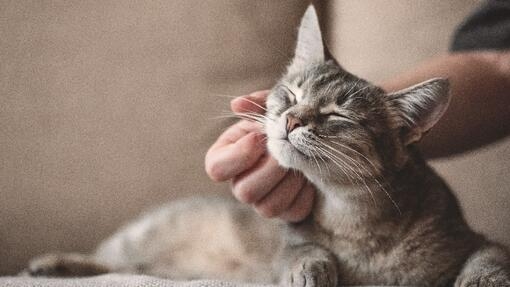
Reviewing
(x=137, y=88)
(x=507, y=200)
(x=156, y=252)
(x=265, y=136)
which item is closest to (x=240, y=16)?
(x=137, y=88)

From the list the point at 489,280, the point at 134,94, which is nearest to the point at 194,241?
the point at 134,94

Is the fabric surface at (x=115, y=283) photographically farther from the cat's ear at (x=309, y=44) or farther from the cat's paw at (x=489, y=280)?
the cat's ear at (x=309, y=44)

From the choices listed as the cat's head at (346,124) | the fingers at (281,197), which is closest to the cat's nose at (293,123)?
the cat's head at (346,124)

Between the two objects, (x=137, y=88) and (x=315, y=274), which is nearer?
(x=315, y=274)

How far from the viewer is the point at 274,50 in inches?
50.9

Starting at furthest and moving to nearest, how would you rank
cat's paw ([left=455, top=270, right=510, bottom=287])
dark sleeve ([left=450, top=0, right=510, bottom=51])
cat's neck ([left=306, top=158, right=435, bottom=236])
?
dark sleeve ([left=450, top=0, right=510, bottom=51])
cat's neck ([left=306, top=158, right=435, bottom=236])
cat's paw ([left=455, top=270, right=510, bottom=287])

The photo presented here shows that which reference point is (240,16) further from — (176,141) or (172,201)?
(172,201)

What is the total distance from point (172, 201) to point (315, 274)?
21.6 inches

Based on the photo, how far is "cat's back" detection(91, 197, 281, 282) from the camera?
1197 millimetres

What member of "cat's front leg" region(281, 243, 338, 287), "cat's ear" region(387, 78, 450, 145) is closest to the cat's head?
"cat's ear" region(387, 78, 450, 145)

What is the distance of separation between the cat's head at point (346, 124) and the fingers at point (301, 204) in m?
0.07

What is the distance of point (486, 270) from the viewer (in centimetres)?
84

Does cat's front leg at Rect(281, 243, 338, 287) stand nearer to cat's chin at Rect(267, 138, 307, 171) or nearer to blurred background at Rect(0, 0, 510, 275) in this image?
cat's chin at Rect(267, 138, 307, 171)

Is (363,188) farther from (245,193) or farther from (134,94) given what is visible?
(134,94)
